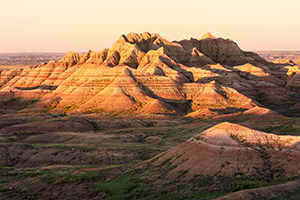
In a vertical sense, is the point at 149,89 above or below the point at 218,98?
above

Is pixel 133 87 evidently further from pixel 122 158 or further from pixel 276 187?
pixel 276 187

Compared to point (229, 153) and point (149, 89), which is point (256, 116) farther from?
point (229, 153)

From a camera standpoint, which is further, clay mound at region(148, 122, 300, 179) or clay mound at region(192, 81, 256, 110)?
clay mound at region(192, 81, 256, 110)

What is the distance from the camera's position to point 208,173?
3769 cm

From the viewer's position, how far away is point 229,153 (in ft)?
130

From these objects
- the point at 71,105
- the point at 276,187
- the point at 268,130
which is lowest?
the point at 71,105

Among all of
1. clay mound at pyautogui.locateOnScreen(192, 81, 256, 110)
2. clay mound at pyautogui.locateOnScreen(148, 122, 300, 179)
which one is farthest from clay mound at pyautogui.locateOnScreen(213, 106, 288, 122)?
clay mound at pyautogui.locateOnScreen(148, 122, 300, 179)

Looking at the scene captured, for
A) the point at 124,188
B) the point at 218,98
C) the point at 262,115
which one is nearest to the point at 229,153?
the point at 124,188

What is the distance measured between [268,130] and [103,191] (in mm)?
45355

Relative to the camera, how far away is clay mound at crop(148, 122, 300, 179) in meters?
37.6

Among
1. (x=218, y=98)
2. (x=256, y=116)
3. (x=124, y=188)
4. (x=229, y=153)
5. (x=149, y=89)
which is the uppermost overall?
(x=229, y=153)

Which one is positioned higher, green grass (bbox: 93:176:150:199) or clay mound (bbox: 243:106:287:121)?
green grass (bbox: 93:176:150:199)

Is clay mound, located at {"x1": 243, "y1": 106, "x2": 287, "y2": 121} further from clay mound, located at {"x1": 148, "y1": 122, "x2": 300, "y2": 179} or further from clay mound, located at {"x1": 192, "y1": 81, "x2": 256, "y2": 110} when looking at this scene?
clay mound, located at {"x1": 148, "y1": 122, "x2": 300, "y2": 179}

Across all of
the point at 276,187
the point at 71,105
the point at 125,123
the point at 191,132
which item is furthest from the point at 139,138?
the point at 71,105
